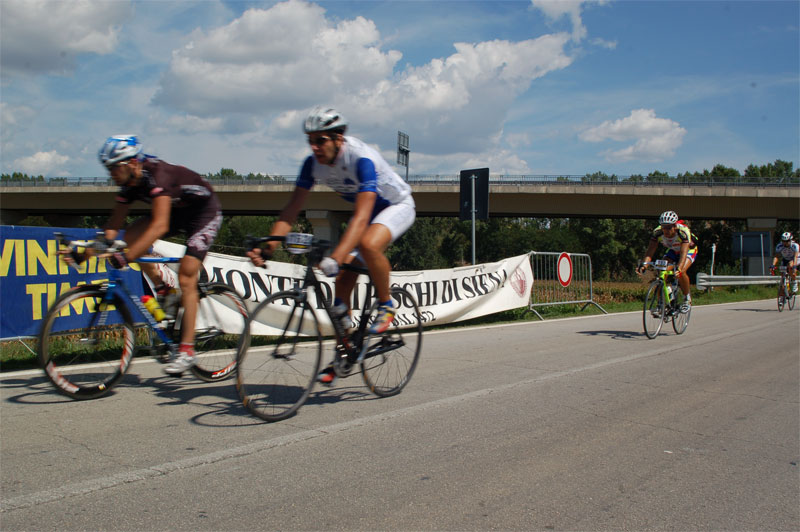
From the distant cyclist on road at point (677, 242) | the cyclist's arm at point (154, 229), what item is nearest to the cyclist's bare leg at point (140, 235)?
the cyclist's arm at point (154, 229)

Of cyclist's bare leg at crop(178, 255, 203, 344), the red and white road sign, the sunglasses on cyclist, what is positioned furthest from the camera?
the red and white road sign

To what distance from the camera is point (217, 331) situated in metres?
5.07

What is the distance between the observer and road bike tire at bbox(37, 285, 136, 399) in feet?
13.8

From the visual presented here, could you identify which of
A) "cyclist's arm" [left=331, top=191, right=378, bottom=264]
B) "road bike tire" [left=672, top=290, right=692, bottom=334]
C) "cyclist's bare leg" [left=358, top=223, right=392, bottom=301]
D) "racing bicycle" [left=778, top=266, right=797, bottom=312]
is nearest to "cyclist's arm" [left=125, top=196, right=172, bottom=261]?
"cyclist's arm" [left=331, top=191, right=378, bottom=264]

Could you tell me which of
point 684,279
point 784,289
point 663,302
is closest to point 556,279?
point 684,279

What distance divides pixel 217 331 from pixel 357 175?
72.1 inches

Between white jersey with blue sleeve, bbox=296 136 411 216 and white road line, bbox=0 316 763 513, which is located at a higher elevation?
white jersey with blue sleeve, bbox=296 136 411 216

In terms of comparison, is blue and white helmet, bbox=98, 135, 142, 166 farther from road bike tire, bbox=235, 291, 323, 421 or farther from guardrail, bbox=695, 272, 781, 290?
guardrail, bbox=695, 272, 781, 290

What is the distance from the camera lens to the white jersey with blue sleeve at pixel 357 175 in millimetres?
4328

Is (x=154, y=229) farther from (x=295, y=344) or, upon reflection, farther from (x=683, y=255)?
(x=683, y=255)

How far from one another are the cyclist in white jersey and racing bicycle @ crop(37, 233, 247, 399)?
0.83 metres

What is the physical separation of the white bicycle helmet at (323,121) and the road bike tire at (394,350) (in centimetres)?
139

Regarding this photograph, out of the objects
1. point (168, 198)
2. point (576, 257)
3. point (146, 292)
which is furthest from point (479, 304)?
point (168, 198)

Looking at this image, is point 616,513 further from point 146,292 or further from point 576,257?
point 576,257
